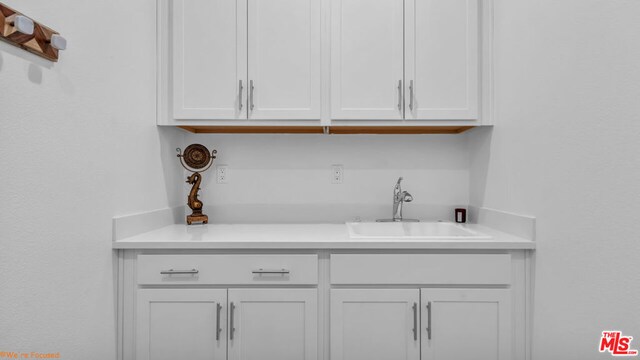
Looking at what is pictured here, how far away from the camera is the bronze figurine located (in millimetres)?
1865

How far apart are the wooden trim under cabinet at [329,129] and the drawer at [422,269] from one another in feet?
2.45

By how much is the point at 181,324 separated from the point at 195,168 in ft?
2.82

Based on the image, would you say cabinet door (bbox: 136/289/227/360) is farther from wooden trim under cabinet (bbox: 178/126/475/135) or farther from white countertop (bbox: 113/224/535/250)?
wooden trim under cabinet (bbox: 178/126/475/135)

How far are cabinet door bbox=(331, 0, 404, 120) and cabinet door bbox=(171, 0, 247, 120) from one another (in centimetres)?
49

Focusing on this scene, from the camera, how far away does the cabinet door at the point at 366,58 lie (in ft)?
5.62

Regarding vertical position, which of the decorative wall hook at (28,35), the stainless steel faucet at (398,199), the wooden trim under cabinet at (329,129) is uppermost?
the decorative wall hook at (28,35)

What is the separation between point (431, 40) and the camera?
171 cm

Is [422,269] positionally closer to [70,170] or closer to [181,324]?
[181,324]

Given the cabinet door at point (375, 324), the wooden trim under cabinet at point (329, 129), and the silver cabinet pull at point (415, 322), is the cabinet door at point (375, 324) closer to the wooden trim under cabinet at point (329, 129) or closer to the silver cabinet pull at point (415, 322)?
the silver cabinet pull at point (415, 322)

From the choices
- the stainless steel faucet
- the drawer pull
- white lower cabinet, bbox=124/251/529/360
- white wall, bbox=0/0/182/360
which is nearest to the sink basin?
the stainless steel faucet

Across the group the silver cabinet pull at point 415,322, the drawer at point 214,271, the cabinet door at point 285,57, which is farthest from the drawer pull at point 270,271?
the cabinet door at point 285,57

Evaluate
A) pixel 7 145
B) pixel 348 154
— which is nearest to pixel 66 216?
pixel 7 145

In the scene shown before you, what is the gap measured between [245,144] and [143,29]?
0.78 metres

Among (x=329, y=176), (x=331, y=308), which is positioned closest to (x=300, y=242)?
(x=331, y=308)
